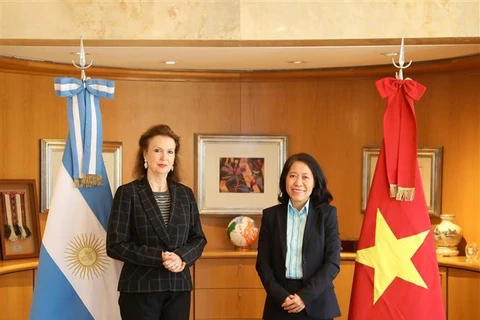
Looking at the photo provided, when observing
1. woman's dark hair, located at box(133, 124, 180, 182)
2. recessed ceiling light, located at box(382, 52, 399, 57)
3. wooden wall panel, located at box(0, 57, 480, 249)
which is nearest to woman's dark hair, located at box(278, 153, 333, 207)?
woman's dark hair, located at box(133, 124, 180, 182)

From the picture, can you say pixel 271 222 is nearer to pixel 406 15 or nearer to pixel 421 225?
pixel 421 225

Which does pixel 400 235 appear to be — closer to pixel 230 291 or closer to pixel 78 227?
pixel 78 227

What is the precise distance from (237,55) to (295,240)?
72.3 inches

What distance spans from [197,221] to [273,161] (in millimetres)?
2359

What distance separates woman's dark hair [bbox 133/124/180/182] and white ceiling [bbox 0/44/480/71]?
1.10 metres

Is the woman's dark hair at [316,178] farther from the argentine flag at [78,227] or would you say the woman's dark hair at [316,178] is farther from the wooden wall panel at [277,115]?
the wooden wall panel at [277,115]

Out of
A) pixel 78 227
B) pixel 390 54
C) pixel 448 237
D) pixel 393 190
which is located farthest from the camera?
pixel 448 237

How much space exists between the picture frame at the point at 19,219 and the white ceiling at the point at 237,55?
902mm

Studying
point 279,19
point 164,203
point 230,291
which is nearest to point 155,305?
point 164,203

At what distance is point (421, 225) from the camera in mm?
3629

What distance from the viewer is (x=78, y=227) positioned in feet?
12.3

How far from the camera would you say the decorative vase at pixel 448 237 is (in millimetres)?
5320

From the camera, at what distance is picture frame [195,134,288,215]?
591 centimetres

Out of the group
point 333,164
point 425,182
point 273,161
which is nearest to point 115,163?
point 273,161
